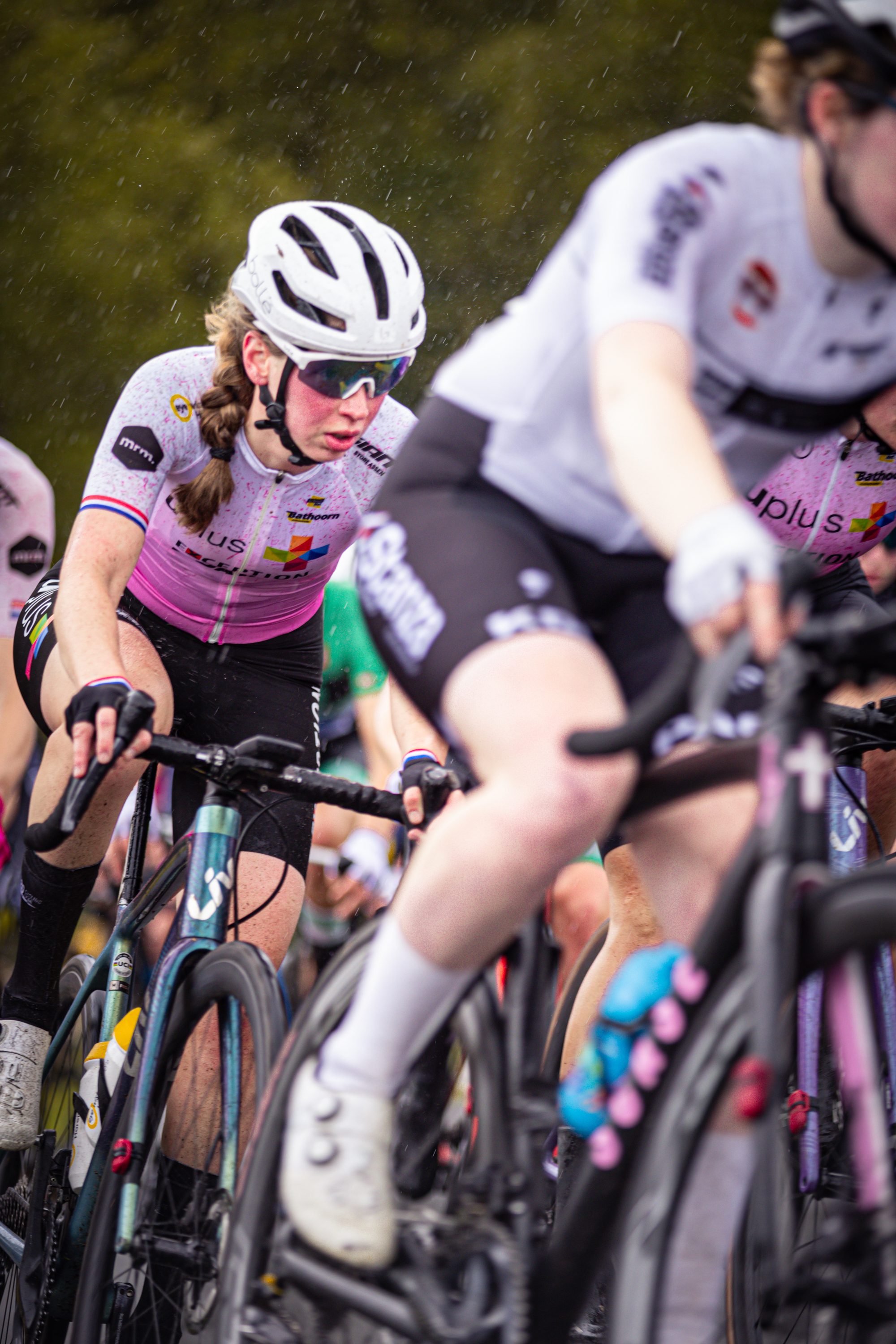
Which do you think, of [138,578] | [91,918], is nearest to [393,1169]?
[138,578]

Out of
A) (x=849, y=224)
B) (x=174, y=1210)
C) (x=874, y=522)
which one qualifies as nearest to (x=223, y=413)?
(x=874, y=522)

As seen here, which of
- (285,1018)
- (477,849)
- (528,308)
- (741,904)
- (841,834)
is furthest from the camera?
(841,834)

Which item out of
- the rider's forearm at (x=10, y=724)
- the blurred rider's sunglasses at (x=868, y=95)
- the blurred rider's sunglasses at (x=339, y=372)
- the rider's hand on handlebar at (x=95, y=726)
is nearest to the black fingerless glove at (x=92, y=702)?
the rider's hand on handlebar at (x=95, y=726)

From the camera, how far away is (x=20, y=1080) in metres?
3.74

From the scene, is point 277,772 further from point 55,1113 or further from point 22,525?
point 22,525

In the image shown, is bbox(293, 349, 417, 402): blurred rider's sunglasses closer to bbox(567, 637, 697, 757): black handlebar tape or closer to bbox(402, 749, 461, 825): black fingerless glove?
bbox(402, 749, 461, 825): black fingerless glove

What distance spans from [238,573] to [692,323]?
2.45m

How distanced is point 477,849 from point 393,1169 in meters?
0.63

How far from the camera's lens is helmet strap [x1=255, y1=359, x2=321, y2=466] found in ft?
12.1

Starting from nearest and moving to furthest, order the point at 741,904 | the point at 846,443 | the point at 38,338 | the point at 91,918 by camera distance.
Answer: the point at 741,904
the point at 846,443
the point at 91,918
the point at 38,338

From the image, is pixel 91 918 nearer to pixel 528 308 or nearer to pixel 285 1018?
pixel 285 1018

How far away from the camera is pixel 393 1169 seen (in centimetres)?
211

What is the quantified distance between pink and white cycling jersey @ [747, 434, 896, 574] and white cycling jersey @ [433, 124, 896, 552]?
6.08 ft

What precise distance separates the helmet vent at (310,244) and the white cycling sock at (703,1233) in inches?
104
